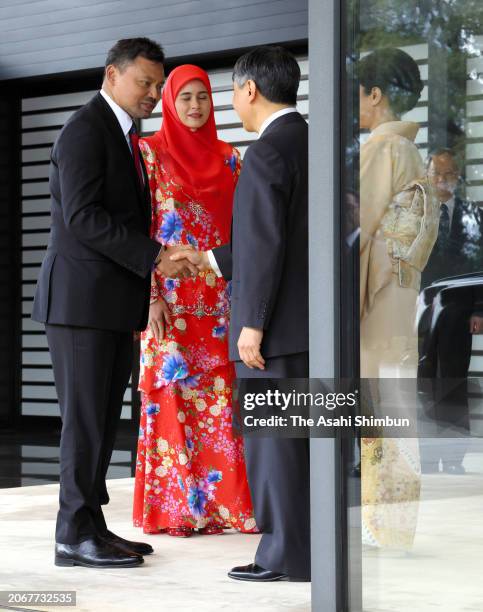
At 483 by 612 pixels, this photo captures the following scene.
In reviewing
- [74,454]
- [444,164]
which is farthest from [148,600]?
[444,164]

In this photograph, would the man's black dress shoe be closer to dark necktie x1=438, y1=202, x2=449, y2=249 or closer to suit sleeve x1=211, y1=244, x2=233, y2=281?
suit sleeve x1=211, y1=244, x2=233, y2=281

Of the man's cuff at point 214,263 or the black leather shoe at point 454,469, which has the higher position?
the man's cuff at point 214,263

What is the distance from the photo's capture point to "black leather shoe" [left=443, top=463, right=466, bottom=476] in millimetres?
2127

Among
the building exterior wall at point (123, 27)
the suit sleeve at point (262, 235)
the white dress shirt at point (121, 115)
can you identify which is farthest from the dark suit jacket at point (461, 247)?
the building exterior wall at point (123, 27)

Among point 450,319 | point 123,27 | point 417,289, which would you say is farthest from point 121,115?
point 123,27

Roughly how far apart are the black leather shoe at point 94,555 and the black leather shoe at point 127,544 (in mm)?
43

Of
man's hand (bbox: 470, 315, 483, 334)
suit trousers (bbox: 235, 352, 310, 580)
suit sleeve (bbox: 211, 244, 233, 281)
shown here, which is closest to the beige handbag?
man's hand (bbox: 470, 315, 483, 334)

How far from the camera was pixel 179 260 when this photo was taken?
3146 mm

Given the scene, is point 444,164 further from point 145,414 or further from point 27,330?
point 27,330

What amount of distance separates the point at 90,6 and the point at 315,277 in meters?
5.75

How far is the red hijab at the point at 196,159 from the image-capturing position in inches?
145

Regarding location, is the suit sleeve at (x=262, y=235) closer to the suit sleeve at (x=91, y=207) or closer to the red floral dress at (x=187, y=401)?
the suit sleeve at (x=91, y=207)

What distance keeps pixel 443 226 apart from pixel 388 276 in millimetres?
176

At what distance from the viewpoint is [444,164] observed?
7.11 ft
